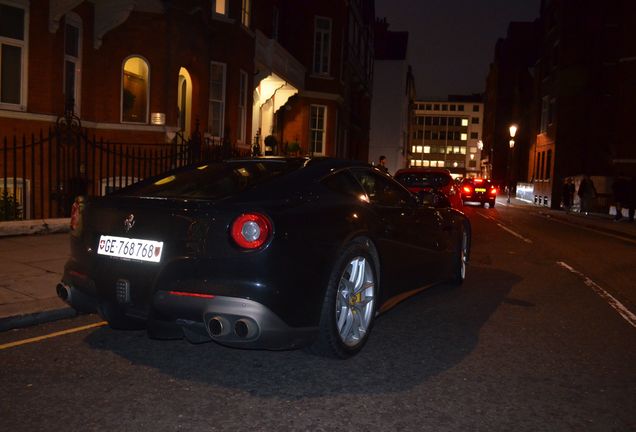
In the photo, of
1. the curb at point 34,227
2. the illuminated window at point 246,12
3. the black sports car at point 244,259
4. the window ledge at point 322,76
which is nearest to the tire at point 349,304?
the black sports car at point 244,259

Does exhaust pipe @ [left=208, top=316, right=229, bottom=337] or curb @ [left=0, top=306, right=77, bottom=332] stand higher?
exhaust pipe @ [left=208, top=316, right=229, bottom=337]

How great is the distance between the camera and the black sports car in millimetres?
3748

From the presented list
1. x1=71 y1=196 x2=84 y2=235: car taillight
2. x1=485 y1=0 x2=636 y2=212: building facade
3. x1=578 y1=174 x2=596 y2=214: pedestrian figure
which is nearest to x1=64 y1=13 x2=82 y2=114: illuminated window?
x1=71 y1=196 x2=84 y2=235: car taillight

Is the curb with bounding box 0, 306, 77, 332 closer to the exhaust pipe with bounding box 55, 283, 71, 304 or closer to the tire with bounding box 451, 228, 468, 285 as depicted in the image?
the exhaust pipe with bounding box 55, 283, 71, 304

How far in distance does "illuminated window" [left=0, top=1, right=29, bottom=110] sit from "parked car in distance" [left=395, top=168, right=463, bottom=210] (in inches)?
314

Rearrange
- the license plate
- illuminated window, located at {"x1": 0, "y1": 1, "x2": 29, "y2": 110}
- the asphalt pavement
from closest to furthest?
the license plate < the asphalt pavement < illuminated window, located at {"x1": 0, "y1": 1, "x2": 29, "y2": 110}

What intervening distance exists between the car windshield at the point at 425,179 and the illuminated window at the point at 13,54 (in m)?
8.30

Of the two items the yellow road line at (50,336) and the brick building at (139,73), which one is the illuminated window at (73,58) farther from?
the yellow road line at (50,336)

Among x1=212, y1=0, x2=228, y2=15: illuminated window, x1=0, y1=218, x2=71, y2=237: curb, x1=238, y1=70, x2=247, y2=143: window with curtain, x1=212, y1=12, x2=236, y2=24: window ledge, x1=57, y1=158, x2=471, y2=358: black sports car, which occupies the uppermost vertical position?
x1=212, y1=0, x2=228, y2=15: illuminated window

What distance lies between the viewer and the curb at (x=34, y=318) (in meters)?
5.04

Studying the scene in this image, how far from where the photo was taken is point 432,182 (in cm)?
1425

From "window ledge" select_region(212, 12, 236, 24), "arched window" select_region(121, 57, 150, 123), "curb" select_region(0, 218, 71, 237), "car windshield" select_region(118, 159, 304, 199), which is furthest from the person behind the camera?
"window ledge" select_region(212, 12, 236, 24)

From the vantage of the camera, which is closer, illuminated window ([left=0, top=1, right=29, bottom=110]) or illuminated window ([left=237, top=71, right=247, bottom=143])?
illuminated window ([left=0, top=1, right=29, bottom=110])

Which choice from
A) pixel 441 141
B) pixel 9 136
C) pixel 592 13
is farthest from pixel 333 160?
pixel 441 141
